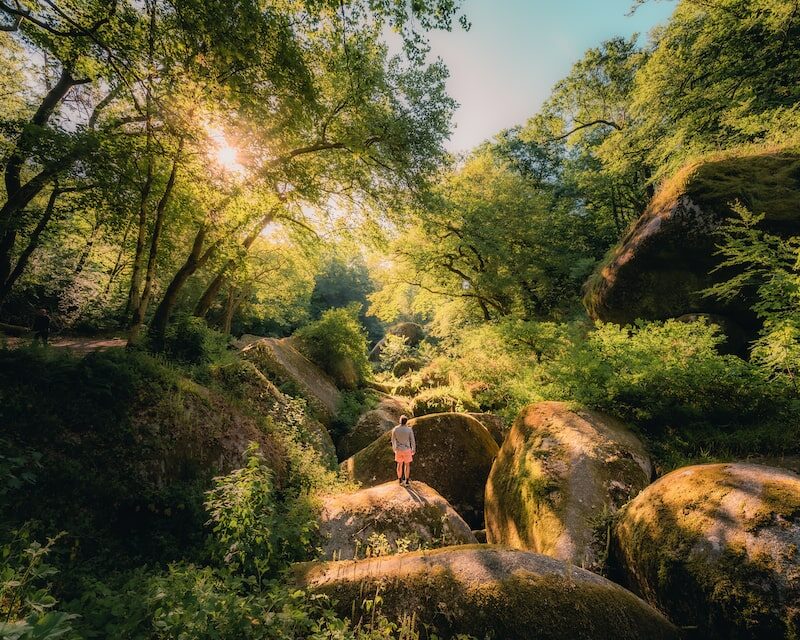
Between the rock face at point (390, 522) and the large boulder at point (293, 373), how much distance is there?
6329mm

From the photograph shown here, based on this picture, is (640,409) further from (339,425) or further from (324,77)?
(324,77)

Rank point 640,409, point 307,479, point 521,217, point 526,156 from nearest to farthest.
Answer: point 640,409 < point 307,479 < point 521,217 < point 526,156

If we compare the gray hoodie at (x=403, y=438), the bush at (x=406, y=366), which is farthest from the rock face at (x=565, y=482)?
the bush at (x=406, y=366)

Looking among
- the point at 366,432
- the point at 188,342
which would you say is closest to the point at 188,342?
the point at 188,342

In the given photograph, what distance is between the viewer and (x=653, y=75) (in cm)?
1118

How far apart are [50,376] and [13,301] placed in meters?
15.4

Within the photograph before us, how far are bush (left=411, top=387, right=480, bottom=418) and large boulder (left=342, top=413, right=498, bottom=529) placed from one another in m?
3.40

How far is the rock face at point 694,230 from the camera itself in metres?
8.59

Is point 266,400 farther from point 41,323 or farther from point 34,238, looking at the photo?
point 41,323

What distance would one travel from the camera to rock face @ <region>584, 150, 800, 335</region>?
859cm

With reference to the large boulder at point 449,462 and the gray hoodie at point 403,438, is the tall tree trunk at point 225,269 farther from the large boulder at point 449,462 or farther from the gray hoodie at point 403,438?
the gray hoodie at point 403,438

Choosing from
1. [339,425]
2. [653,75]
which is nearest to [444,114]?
[653,75]

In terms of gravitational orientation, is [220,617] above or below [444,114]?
below

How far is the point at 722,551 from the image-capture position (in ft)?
9.86
